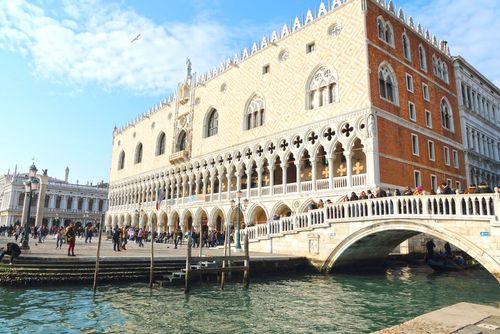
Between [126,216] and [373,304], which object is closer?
[373,304]

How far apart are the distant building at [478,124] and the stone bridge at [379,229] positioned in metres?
12.5

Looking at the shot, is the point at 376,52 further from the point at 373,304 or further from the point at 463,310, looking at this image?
the point at 463,310

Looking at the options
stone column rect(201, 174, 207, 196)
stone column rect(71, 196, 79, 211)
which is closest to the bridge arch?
stone column rect(201, 174, 207, 196)

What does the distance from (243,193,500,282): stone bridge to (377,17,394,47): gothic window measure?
10.1m

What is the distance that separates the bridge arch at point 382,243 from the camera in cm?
935

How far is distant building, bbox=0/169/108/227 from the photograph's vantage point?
173ft

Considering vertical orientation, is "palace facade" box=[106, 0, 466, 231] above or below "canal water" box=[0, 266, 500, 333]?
above

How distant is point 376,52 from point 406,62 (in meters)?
2.97

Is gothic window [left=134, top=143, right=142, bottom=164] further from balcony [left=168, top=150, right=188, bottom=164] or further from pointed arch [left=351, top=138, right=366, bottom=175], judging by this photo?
pointed arch [left=351, top=138, right=366, bottom=175]

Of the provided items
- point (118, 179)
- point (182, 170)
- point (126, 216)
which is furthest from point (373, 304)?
point (118, 179)

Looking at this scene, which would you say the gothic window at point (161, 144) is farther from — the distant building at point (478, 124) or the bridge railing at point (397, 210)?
the distant building at point (478, 124)

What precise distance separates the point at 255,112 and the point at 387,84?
8.05 meters

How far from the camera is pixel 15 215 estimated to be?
52.5 metres

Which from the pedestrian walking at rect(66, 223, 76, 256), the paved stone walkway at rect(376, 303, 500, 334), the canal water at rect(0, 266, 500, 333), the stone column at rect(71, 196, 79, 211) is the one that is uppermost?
the stone column at rect(71, 196, 79, 211)
